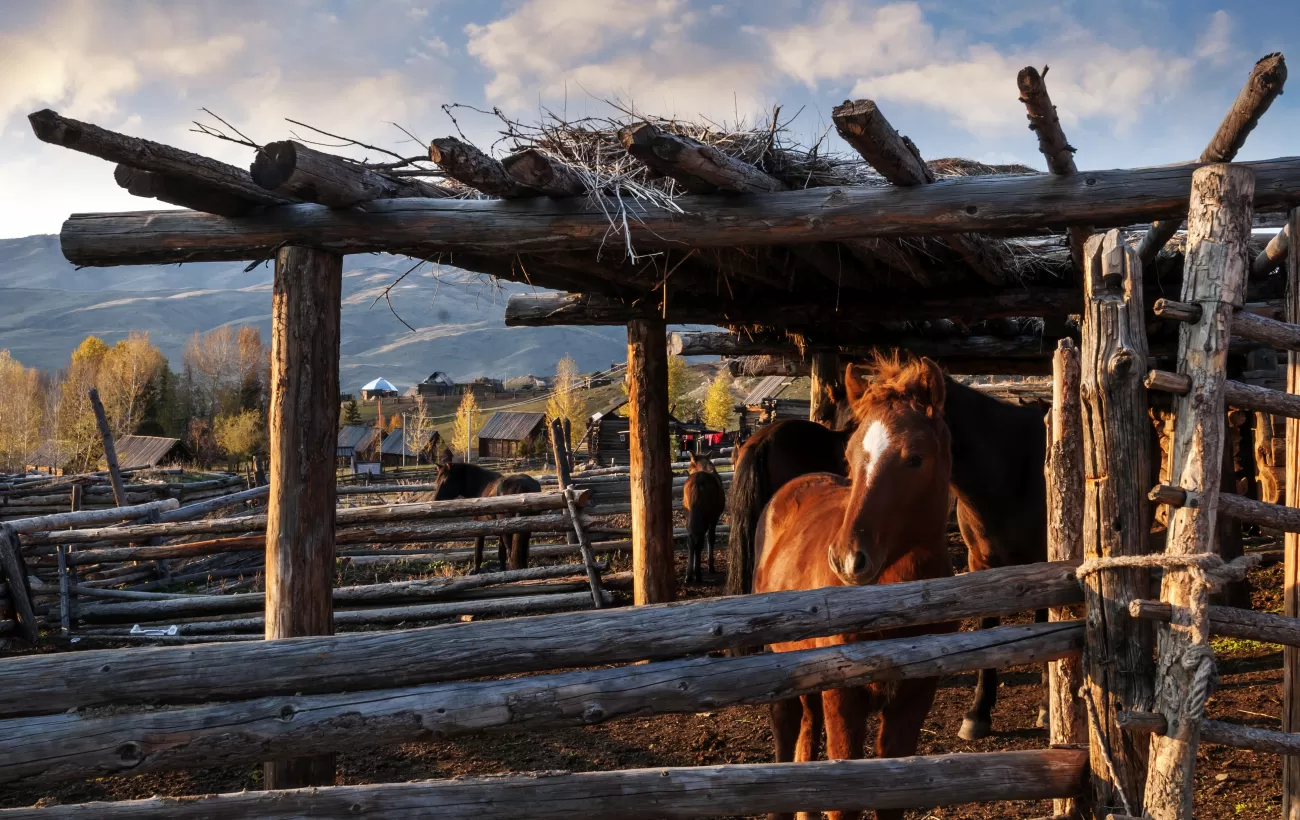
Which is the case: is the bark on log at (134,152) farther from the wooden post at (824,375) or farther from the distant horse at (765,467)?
the wooden post at (824,375)

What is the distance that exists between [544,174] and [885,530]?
216 cm

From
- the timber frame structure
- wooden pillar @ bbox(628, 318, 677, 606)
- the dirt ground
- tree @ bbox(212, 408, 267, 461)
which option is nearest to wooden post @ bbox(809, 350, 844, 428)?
wooden pillar @ bbox(628, 318, 677, 606)

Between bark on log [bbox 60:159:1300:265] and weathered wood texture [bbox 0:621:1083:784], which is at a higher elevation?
bark on log [bbox 60:159:1300:265]

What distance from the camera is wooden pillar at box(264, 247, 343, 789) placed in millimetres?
4145

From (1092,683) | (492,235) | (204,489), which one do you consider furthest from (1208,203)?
(204,489)

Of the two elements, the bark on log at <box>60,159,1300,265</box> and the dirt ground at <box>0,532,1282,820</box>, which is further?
the dirt ground at <box>0,532,1282,820</box>

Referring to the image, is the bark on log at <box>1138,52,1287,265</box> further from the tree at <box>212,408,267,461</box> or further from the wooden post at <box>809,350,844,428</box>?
the tree at <box>212,408,267,461</box>

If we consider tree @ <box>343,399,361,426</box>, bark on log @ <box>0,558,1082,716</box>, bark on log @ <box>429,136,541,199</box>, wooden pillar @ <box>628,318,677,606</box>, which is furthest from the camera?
tree @ <box>343,399,361,426</box>

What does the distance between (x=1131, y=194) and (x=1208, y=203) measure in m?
0.44

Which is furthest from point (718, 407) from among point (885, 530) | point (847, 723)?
point (847, 723)

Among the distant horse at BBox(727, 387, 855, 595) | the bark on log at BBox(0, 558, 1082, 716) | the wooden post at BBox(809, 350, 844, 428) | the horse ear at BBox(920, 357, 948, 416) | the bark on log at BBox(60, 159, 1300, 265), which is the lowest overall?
the bark on log at BBox(0, 558, 1082, 716)

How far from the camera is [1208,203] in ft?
10.9

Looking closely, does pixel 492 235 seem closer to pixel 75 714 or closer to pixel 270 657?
pixel 270 657

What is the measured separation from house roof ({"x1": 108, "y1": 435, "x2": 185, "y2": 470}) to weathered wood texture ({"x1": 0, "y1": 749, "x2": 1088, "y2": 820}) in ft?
114
